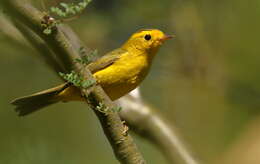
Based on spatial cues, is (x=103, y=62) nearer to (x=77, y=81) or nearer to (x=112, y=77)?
(x=112, y=77)

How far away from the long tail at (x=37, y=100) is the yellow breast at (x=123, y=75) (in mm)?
292

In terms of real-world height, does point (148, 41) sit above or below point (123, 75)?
above

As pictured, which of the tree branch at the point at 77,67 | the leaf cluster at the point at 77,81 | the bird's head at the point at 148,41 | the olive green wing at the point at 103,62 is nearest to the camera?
the tree branch at the point at 77,67

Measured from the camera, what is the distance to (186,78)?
4.94 meters

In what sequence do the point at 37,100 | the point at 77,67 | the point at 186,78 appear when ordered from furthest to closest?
1. the point at 186,78
2. the point at 37,100
3. the point at 77,67

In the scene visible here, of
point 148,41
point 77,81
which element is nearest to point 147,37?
point 148,41

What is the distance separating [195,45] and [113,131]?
235cm

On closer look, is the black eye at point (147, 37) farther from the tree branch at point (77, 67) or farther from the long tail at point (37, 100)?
the tree branch at point (77, 67)

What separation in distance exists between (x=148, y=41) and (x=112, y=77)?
2.42 ft

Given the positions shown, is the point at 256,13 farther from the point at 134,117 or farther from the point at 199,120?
the point at 134,117

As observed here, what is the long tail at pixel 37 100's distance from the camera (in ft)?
13.1

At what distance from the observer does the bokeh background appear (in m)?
4.37

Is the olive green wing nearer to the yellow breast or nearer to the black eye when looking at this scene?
the yellow breast

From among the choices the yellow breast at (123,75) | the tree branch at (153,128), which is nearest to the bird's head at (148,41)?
the yellow breast at (123,75)
